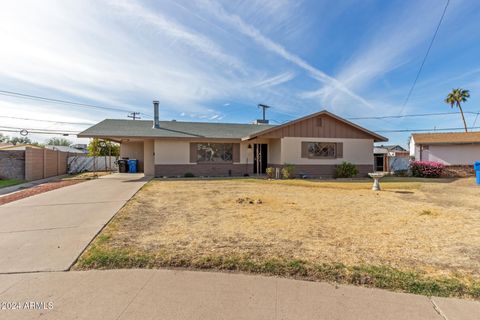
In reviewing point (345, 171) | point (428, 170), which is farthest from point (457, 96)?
point (345, 171)

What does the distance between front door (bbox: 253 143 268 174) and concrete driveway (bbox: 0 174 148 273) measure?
1072 cm

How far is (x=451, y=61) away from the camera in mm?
15977

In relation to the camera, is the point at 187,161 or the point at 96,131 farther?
the point at 187,161

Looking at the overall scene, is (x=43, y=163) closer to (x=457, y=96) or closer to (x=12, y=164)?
(x=12, y=164)

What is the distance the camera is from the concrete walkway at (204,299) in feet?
7.72

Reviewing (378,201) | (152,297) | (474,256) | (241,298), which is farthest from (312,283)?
(378,201)

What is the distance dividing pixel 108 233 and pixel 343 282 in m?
4.02

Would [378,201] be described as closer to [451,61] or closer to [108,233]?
[108,233]

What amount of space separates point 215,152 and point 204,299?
561 inches

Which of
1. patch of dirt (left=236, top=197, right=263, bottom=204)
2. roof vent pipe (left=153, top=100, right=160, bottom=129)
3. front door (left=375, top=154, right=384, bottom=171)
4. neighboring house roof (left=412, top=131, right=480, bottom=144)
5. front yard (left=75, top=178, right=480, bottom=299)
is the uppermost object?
roof vent pipe (left=153, top=100, right=160, bottom=129)

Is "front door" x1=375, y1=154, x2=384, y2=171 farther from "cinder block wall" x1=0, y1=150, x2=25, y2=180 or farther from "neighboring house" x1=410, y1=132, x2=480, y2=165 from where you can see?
"cinder block wall" x1=0, y1=150, x2=25, y2=180

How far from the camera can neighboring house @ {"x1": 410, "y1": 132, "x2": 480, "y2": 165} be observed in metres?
20.6

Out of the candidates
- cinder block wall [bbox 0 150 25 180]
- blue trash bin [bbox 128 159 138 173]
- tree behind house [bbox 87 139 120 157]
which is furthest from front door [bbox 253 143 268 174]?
tree behind house [bbox 87 139 120 157]

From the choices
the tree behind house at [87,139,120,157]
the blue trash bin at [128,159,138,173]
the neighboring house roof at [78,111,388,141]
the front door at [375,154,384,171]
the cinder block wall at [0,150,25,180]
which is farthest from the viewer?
the tree behind house at [87,139,120,157]
